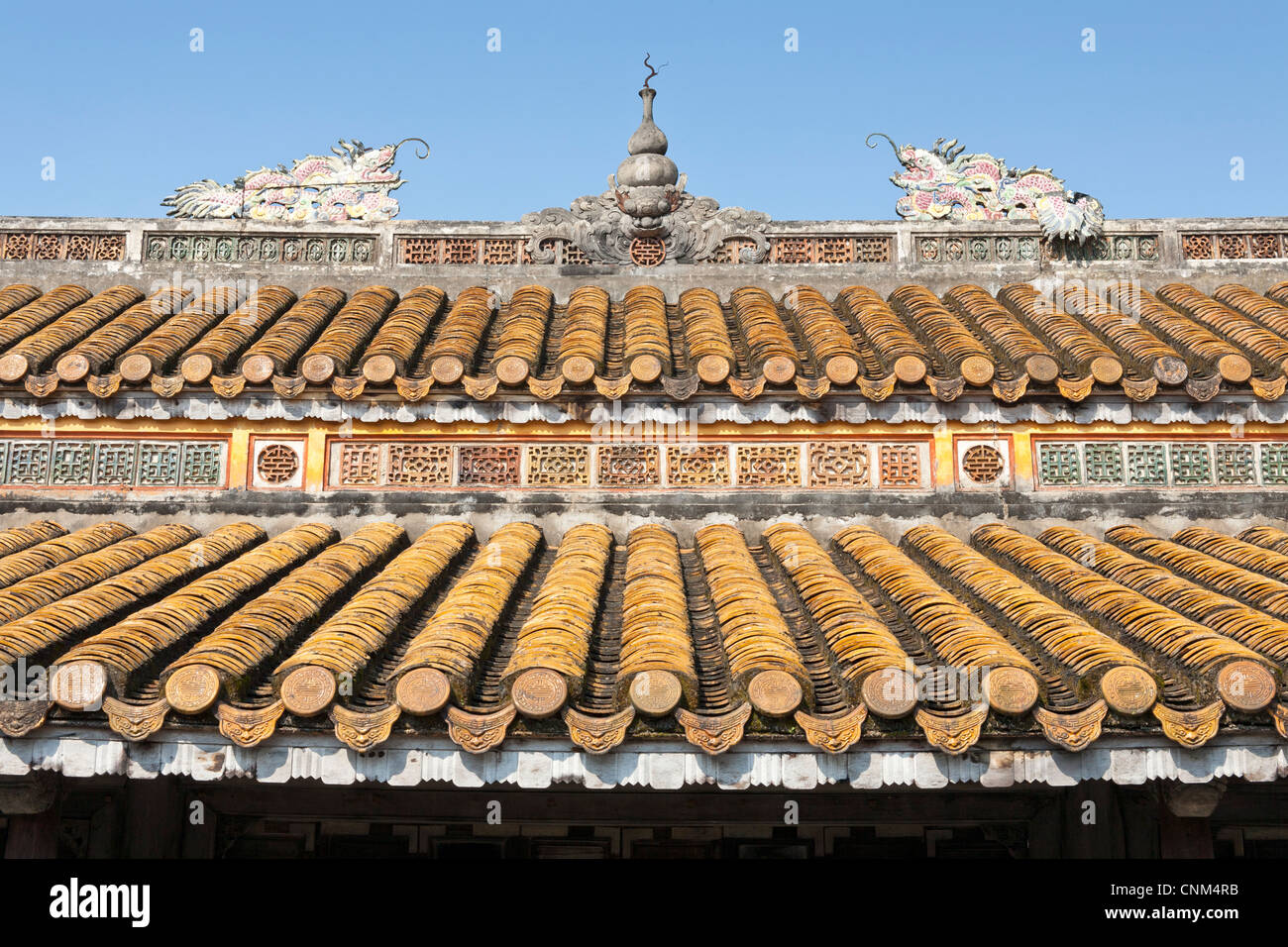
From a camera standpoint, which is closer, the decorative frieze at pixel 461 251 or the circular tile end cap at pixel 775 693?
the circular tile end cap at pixel 775 693

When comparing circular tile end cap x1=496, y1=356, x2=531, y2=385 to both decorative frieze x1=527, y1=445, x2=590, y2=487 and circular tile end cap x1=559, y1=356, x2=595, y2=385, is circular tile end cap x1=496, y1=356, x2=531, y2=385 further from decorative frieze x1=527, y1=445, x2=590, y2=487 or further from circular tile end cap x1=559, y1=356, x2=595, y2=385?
decorative frieze x1=527, y1=445, x2=590, y2=487

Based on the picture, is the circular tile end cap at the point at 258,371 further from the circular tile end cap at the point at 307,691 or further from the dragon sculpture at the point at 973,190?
the dragon sculpture at the point at 973,190

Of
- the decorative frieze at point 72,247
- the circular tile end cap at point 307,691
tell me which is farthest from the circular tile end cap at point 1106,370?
the decorative frieze at point 72,247

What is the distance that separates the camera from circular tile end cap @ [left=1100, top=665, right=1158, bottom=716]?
5.18 meters

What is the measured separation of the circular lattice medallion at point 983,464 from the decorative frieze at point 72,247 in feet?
23.4

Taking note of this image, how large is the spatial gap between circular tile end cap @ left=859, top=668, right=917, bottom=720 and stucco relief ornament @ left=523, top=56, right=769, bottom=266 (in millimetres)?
5931

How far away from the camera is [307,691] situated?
5184mm

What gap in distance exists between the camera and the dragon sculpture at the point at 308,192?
10852mm

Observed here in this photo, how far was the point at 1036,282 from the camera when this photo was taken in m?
10.5

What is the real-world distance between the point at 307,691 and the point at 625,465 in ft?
12.3

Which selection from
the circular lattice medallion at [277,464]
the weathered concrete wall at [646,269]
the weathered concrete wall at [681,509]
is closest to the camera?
the weathered concrete wall at [681,509]

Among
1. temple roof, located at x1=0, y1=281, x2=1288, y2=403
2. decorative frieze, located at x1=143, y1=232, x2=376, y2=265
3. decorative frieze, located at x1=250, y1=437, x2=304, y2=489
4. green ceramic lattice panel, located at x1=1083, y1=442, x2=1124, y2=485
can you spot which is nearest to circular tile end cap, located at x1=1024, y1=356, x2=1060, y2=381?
temple roof, located at x1=0, y1=281, x2=1288, y2=403

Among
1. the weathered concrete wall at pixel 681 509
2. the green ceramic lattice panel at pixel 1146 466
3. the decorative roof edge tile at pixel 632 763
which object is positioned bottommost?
the decorative roof edge tile at pixel 632 763
